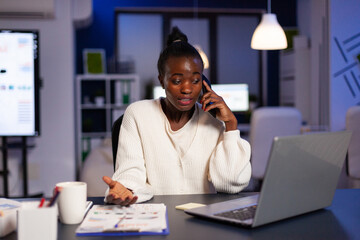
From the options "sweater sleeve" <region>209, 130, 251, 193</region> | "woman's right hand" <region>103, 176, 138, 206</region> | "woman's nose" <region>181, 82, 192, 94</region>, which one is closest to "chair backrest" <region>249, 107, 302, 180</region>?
"sweater sleeve" <region>209, 130, 251, 193</region>

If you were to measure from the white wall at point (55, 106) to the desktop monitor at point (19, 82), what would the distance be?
73cm

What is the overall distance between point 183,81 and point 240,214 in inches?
21.3

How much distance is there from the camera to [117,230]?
2.81 ft

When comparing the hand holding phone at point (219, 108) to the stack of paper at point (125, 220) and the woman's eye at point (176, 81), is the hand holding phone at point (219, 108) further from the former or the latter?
the stack of paper at point (125, 220)

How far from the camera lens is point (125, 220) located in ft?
3.07

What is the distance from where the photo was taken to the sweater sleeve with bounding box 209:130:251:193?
1329mm

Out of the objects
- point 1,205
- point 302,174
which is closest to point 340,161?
point 302,174

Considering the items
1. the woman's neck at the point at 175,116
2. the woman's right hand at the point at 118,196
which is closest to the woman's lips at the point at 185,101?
the woman's neck at the point at 175,116

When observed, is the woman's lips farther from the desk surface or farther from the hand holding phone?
the desk surface

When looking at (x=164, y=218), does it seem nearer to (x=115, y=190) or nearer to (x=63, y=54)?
(x=115, y=190)

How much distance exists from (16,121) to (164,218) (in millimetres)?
2745

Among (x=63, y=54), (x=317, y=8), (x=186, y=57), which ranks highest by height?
(x=317, y=8)

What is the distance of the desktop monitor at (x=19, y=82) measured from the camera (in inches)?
132

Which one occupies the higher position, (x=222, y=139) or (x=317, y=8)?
(x=317, y=8)
